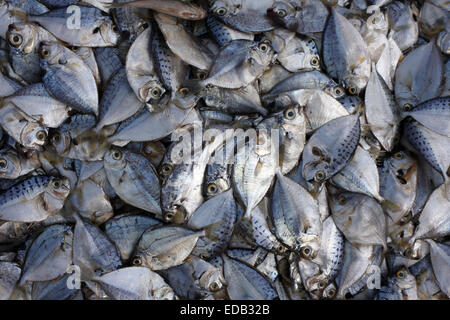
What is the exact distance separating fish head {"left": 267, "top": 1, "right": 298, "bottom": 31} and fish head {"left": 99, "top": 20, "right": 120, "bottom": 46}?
0.63m

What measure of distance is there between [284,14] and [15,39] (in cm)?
109

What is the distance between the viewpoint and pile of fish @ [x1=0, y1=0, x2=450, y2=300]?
1.84 metres

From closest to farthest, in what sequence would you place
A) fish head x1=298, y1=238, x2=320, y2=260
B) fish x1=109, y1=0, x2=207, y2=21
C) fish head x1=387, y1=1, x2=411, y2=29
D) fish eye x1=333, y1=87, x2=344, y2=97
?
fish x1=109, y1=0, x2=207, y2=21 → fish head x1=298, y1=238, x2=320, y2=260 → fish eye x1=333, y1=87, x2=344, y2=97 → fish head x1=387, y1=1, x2=411, y2=29

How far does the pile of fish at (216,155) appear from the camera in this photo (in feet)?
6.03

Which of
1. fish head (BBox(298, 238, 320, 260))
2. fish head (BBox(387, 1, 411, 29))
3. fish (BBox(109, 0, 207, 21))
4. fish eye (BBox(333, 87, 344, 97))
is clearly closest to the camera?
fish (BBox(109, 0, 207, 21))

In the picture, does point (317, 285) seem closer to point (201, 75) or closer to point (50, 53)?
point (201, 75)

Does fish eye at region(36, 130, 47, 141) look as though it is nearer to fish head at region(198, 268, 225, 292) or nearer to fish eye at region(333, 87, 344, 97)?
fish head at region(198, 268, 225, 292)

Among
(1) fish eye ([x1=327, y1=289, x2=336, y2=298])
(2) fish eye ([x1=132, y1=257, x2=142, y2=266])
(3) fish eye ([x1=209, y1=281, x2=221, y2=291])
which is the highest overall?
(2) fish eye ([x1=132, y1=257, x2=142, y2=266])

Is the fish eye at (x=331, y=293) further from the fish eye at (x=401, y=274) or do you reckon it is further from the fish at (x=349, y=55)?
the fish at (x=349, y=55)

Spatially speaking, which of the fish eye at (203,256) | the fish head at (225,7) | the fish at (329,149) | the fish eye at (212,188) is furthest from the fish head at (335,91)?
the fish eye at (203,256)

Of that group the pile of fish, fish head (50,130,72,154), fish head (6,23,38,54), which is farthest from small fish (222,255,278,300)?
fish head (6,23,38,54)

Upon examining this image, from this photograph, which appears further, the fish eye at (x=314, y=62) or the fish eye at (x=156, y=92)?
the fish eye at (x=314, y=62)

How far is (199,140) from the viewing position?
185 centimetres

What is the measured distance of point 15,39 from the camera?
1.86 meters
